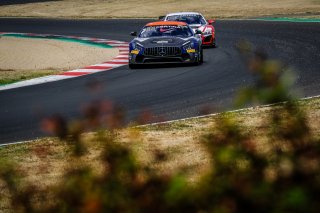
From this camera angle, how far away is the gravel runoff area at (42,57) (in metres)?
18.5

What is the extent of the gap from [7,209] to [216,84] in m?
9.49

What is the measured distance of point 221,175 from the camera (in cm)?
261

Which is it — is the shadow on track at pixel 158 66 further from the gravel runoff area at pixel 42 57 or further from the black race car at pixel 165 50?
the gravel runoff area at pixel 42 57

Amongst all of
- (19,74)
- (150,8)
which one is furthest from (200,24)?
(150,8)

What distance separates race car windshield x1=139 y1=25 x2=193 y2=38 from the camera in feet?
61.8

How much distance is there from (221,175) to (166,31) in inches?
651

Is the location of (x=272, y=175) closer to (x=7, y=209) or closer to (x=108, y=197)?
(x=108, y=197)

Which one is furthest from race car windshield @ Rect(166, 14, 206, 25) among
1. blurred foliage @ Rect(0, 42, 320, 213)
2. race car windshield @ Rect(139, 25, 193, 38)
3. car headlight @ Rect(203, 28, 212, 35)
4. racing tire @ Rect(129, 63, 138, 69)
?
blurred foliage @ Rect(0, 42, 320, 213)

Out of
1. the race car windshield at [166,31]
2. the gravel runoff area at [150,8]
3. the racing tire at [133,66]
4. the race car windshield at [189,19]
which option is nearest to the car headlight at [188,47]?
the race car windshield at [166,31]

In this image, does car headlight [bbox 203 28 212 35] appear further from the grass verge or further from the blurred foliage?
the blurred foliage

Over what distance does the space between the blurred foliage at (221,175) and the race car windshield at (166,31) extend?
52.8 feet

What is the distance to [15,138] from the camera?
31.7 ft

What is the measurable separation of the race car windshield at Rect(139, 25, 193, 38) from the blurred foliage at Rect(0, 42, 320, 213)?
52.8 ft

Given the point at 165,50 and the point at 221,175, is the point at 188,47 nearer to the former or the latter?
the point at 165,50
